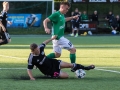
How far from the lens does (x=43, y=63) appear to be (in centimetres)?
1234

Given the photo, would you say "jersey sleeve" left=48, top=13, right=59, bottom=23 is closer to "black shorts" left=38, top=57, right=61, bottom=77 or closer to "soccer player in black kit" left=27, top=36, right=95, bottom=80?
"soccer player in black kit" left=27, top=36, right=95, bottom=80

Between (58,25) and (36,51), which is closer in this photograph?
(36,51)

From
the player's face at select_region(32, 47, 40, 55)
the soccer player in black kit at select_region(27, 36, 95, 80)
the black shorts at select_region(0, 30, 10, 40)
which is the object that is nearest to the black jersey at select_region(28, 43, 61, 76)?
the soccer player in black kit at select_region(27, 36, 95, 80)

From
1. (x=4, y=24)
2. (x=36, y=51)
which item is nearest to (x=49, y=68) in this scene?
(x=36, y=51)

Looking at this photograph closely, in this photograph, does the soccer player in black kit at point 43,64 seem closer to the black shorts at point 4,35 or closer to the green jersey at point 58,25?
the green jersey at point 58,25

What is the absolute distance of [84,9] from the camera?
43.3m

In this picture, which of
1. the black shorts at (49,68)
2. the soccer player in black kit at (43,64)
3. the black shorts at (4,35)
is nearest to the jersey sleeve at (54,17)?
the soccer player in black kit at (43,64)

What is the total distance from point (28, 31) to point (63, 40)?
91.0ft

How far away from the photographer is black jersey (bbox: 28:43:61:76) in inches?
481

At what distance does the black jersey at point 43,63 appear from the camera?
12.2 meters

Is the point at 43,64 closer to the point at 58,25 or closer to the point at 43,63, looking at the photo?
the point at 43,63

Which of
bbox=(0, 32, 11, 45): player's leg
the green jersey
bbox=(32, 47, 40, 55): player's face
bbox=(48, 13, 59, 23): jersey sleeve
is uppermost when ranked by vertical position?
bbox=(48, 13, 59, 23): jersey sleeve
